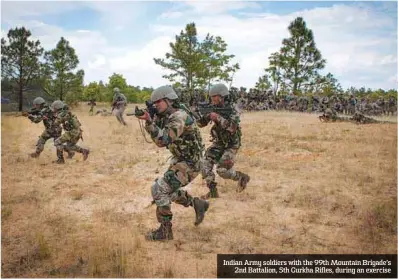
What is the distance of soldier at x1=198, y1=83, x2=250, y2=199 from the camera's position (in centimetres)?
691

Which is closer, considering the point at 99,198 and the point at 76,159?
the point at 99,198

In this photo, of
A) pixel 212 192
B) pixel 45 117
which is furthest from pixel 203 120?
pixel 45 117

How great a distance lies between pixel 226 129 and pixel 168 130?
6.88 feet

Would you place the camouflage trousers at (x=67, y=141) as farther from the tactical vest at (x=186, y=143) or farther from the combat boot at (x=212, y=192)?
the tactical vest at (x=186, y=143)

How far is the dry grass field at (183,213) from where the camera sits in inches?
190

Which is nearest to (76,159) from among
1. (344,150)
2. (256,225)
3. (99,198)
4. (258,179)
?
(99,198)

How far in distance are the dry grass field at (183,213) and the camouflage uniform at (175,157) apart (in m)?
0.37

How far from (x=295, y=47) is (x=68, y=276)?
40664mm

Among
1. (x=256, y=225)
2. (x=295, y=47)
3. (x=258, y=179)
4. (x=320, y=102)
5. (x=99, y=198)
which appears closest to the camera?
(x=256, y=225)

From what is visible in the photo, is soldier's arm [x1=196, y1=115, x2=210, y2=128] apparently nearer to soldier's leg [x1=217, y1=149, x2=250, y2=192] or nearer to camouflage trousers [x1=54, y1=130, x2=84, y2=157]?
soldier's leg [x1=217, y1=149, x2=250, y2=192]

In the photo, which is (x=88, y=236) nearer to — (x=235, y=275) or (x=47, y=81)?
(x=235, y=275)

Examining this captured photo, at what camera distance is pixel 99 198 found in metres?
7.71

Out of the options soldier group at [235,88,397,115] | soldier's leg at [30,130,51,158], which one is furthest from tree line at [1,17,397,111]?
soldier's leg at [30,130,51,158]

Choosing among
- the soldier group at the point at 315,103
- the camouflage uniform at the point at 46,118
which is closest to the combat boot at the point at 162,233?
the camouflage uniform at the point at 46,118
